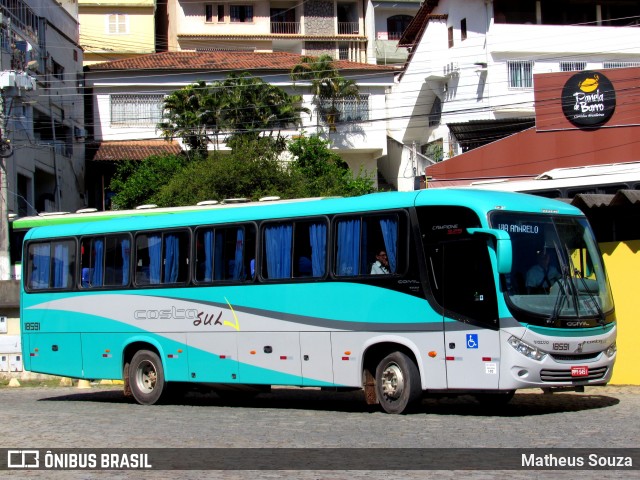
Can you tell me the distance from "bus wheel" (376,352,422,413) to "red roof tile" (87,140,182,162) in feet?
124

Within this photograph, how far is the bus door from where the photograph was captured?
1416 cm

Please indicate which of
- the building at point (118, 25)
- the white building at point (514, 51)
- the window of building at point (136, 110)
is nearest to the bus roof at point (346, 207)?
the white building at point (514, 51)

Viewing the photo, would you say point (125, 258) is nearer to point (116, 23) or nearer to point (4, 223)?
point (4, 223)

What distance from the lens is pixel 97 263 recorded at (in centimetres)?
1997

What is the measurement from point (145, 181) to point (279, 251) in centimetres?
3191

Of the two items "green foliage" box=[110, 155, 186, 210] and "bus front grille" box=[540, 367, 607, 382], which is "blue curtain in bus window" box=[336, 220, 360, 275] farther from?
"green foliage" box=[110, 155, 186, 210]

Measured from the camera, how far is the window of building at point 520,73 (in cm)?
5209

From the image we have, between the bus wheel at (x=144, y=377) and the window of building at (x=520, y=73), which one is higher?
the window of building at (x=520, y=73)

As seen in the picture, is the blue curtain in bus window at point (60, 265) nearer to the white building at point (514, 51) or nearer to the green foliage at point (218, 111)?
the green foliage at point (218, 111)

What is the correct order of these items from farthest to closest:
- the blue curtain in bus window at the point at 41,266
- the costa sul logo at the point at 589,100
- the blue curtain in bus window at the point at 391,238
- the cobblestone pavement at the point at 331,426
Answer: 1. the costa sul logo at the point at 589,100
2. the blue curtain in bus window at the point at 41,266
3. the blue curtain in bus window at the point at 391,238
4. the cobblestone pavement at the point at 331,426

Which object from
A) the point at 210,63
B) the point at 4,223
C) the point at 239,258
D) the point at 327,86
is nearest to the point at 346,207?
the point at 239,258

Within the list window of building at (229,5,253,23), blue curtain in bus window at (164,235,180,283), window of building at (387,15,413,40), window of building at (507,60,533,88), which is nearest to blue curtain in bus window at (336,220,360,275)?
blue curtain in bus window at (164,235,180,283)

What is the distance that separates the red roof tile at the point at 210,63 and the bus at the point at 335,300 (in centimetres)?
3611

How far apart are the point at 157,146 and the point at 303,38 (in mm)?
22474
